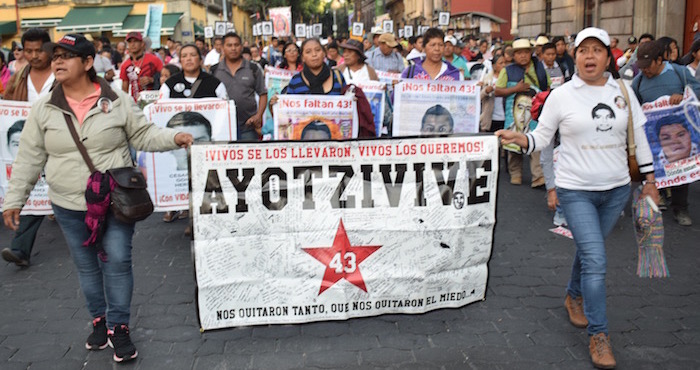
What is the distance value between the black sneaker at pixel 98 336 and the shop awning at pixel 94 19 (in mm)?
40957

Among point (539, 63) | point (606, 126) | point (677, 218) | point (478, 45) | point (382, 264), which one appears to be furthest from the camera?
point (478, 45)

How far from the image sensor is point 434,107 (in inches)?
301

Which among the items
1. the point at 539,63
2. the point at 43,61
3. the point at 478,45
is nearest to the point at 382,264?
the point at 43,61

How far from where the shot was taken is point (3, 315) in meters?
5.27

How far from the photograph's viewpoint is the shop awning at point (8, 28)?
42.4 m

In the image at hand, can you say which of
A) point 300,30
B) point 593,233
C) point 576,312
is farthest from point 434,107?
point 300,30

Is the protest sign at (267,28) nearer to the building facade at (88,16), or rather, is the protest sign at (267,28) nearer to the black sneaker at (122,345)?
the building facade at (88,16)

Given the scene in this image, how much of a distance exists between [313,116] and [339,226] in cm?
211

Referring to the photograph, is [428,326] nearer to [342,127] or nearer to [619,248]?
[342,127]

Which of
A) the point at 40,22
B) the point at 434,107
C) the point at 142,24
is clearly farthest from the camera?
the point at 40,22

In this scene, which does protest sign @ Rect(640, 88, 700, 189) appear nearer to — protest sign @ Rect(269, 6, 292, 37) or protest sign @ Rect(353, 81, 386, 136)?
protest sign @ Rect(353, 81, 386, 136)

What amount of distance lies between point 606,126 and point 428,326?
1730 mm

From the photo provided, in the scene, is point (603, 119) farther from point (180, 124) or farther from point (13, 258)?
point (13, 258)

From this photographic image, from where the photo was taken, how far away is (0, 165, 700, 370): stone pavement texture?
4.34 metres
